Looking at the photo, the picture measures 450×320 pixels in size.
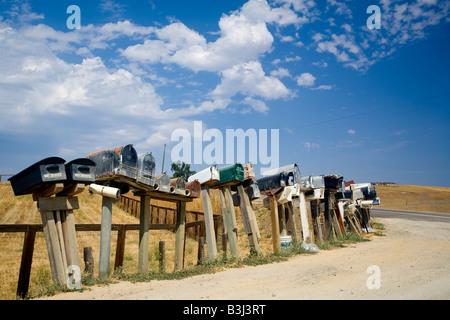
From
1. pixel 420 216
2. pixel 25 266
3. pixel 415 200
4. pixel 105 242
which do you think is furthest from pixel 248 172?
pixel 415 200

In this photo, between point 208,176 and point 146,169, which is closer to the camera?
point 146,169

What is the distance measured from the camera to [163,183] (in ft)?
22.3

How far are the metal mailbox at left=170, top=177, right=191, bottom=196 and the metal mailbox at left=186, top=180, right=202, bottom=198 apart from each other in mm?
162

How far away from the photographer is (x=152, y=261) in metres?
9.84

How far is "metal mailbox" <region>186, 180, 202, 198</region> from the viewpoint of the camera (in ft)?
25.3

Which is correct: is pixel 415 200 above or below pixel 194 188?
below

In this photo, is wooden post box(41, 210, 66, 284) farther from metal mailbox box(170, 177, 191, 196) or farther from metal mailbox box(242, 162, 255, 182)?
metal mailbox box(242, 162, 255, 182)

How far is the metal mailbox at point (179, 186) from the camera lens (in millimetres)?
7175

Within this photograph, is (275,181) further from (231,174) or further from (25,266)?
(25,266)

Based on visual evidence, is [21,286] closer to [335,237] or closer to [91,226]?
[91,226]

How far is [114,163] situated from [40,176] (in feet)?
3.88

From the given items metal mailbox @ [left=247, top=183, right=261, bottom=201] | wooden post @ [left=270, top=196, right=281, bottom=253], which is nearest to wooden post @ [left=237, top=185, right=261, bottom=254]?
metal mailbox @ [left=247, top=183, right=261, bottom=201]

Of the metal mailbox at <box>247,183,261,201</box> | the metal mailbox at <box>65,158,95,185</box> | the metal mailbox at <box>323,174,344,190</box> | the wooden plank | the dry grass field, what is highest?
the metal mailbox at <box>323,174,344,190</box>
